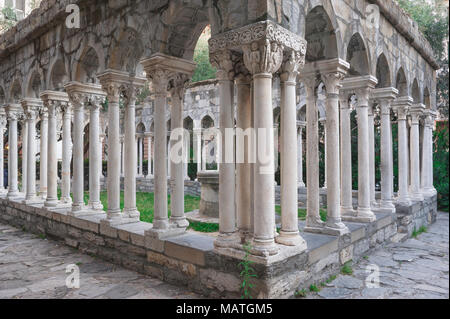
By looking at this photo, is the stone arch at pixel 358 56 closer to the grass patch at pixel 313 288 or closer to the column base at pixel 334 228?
the column base at pixel 334 228

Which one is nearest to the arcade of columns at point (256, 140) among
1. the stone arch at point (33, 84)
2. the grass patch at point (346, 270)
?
the grass patch at point (346, 270)

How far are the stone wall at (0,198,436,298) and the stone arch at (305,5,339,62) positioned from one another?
2.22m

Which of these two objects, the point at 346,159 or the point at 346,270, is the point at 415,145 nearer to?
the point at 346,159

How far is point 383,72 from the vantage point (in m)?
6.06

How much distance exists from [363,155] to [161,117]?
3018 mm

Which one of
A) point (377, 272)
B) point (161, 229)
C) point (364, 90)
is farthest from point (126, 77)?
point (377, 272)

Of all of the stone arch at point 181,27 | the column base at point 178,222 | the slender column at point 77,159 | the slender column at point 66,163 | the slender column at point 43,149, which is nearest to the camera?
the stone arch at point 181,27

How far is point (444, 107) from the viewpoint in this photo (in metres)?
12.1

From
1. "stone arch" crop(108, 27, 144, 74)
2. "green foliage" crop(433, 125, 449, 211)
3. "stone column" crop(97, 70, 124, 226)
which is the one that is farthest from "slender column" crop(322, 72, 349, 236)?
"green foliage" crop(433, 125, 449, 211)

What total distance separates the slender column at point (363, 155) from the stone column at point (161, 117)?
2619 millimetres

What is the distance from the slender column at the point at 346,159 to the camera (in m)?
5.20

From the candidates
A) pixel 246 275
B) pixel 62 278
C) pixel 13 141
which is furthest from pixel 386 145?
pixel 13 141

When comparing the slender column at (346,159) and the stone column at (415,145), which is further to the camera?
the stone column at (415,145)
